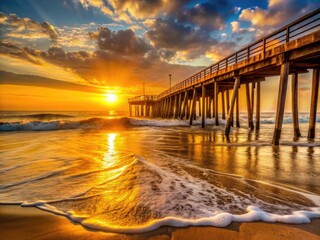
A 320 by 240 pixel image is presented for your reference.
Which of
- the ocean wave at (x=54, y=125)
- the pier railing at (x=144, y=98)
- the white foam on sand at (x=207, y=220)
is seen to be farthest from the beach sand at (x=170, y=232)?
the pier railing at (x=144, y=98)

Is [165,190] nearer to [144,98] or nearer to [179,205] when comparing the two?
[179,205]

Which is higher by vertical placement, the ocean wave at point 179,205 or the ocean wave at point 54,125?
the ocean wave at point 179,205

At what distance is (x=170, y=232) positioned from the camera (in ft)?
7.07

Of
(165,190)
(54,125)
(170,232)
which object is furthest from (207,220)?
(54,125)

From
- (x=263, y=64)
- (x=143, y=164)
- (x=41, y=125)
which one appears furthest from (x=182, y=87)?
(x=143, y=164)

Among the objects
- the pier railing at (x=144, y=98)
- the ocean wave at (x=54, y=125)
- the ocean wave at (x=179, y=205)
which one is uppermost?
the pier railing at (x=144, y=98)

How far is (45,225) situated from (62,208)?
43cm

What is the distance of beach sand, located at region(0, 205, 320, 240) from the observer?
6.79 ft

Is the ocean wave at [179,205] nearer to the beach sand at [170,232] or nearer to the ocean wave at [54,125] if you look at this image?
the beach sand at [170,232]

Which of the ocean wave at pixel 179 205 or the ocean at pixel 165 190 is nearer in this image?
the ocean wave at pixel 179 205

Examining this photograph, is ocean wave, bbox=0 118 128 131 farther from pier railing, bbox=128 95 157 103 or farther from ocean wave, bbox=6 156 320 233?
pier railing, bbox=128 95 157 103

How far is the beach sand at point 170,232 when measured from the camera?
2.07m

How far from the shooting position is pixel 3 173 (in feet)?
15.2

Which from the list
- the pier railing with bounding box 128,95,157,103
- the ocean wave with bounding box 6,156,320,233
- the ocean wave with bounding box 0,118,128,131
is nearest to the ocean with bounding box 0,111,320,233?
the ocean wave with bounding box 6,156,320,233
